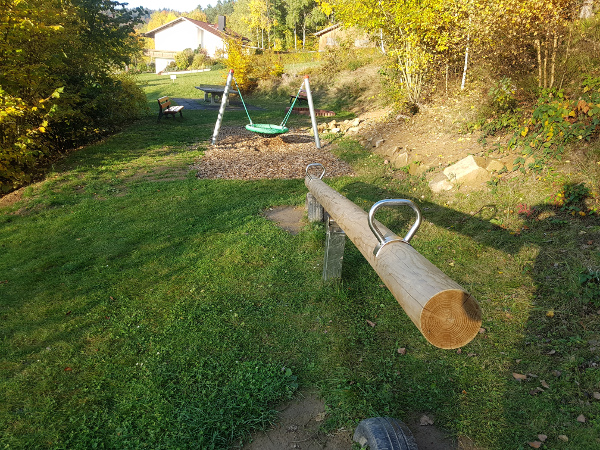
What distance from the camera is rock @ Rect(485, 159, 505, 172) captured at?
6473mm

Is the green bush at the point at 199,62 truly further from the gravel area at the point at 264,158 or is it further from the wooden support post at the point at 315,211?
the wooden support post at the point at 315,211

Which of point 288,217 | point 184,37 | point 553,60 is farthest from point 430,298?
point 184,37

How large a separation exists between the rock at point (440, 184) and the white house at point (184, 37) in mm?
47393

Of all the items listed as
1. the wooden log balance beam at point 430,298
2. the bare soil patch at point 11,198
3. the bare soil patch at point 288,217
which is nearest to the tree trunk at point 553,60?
the bare soil patch at point 288,217

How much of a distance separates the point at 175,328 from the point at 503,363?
291cm

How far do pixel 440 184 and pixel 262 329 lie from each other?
4.72 metres

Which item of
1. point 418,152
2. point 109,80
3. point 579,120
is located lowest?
point 418,152

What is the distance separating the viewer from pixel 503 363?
125 inches

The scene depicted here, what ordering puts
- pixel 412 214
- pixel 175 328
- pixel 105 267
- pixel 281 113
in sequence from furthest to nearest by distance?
pixel 281 113, pixel 412 214, pixel 105 267, pixel 175 328

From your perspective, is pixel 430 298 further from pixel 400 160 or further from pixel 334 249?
pixel 400 160

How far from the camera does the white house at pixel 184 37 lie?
162 ft

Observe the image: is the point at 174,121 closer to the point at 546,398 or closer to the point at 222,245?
the point at 222,245

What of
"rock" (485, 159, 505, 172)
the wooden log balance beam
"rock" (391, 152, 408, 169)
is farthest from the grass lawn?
"rock" (391, 152, 408, 169)

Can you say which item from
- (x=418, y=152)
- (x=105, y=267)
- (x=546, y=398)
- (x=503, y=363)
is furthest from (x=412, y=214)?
(x=105, y=267)
